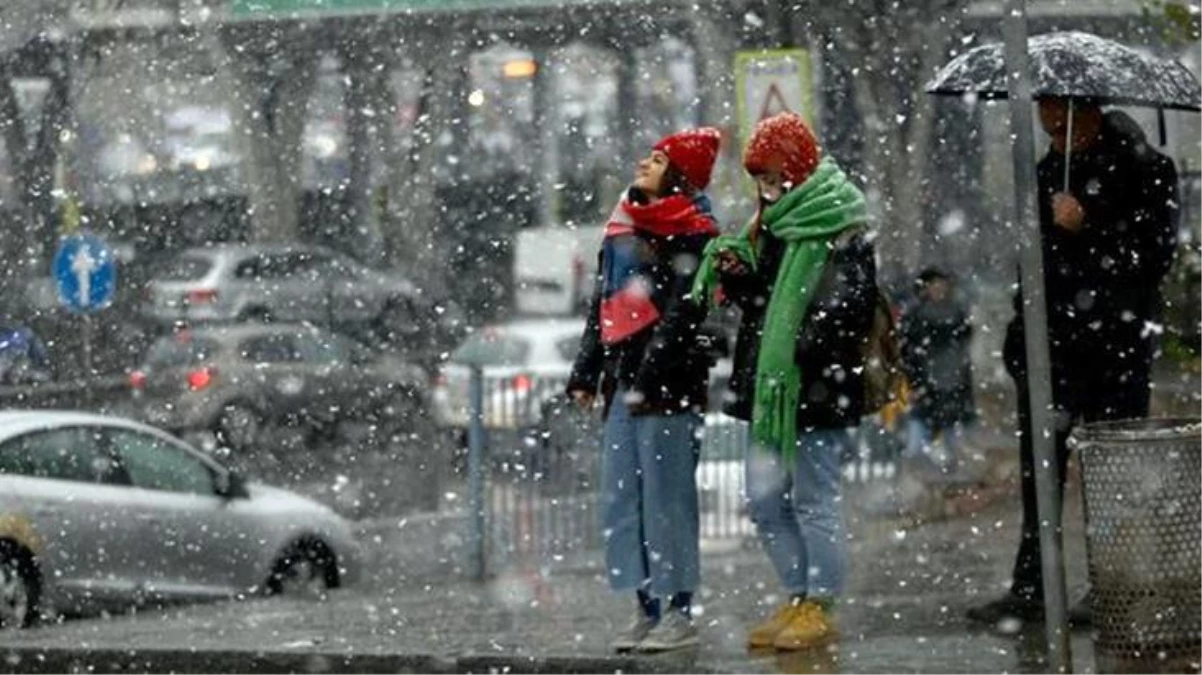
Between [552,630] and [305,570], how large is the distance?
5406 mm

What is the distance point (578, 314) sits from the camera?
139ft

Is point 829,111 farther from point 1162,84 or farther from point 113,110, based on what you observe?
point 1162,84

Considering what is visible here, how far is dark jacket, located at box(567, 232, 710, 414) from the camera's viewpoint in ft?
35.7

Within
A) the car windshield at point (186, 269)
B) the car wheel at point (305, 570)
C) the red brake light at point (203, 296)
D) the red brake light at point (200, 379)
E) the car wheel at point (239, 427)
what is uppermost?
the car windshield at point (186, 269)

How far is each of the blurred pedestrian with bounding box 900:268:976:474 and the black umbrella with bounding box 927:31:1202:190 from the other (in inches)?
474

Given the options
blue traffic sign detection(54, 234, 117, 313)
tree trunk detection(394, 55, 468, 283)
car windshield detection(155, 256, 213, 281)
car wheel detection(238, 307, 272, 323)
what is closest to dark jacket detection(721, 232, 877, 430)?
blue traffic sign detection(54, 234, 117, 313)

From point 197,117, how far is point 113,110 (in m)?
2.34

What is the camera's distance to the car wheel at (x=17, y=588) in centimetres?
1540

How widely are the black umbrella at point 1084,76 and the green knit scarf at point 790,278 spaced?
0.81 metres

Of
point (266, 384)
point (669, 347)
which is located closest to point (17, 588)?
point (669, 347)

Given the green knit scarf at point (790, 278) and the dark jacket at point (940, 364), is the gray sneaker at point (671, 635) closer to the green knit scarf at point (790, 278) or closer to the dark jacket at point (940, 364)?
the green knit scarf at point (790, 278)

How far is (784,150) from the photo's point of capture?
10.8 metres

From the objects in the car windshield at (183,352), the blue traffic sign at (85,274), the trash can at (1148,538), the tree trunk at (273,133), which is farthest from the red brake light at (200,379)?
the trash can at (1148,538)

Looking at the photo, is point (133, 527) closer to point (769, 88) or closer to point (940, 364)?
point (769, 88)
